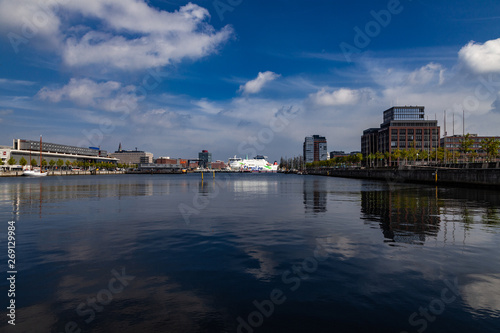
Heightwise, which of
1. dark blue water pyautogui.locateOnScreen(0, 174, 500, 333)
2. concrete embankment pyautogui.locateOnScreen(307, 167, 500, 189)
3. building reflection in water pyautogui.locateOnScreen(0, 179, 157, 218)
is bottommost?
building reflection in water pyautogui.locateOnScreen(0, 179, 157, 218)

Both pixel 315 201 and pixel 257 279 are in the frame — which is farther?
pixel 315 201

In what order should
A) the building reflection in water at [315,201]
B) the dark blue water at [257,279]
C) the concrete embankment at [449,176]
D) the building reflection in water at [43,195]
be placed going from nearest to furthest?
the dark blue water at [257,279] < the building reflection in water at [315,201] < the building reflection in water at [43,195] < the concrete embankment at [449,176]

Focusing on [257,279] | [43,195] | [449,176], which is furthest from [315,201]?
→ [449,176]

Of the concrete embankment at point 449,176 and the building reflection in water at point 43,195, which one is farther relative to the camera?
the concrete embankment at point 449,176

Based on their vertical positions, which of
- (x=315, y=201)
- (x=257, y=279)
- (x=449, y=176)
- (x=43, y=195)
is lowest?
(x=43, y=195)

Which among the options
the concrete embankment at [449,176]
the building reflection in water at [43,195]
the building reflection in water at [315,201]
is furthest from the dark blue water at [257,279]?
the concrete embankment at [449,176]

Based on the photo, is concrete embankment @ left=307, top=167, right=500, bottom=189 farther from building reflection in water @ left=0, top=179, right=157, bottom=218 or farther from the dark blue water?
building reflection in water @ left=0, top=179, right=157, bottom=218

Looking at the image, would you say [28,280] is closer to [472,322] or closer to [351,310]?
[351,310]

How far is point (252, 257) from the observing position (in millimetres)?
14680

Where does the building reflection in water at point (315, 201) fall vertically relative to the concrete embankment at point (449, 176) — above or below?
below

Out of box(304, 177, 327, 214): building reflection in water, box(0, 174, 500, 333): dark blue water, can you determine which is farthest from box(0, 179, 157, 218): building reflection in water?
box(304, 177, 327, 214): building reflection in water

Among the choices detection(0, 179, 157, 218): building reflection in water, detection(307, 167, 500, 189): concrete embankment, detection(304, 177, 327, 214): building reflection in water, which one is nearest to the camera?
detection(304, 177, 327, 214): building reflection in water

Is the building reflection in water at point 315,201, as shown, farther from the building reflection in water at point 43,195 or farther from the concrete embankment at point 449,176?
the concrete embankment at point 449,176

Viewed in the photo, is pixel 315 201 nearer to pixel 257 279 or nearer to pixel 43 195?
pixel 257 279
